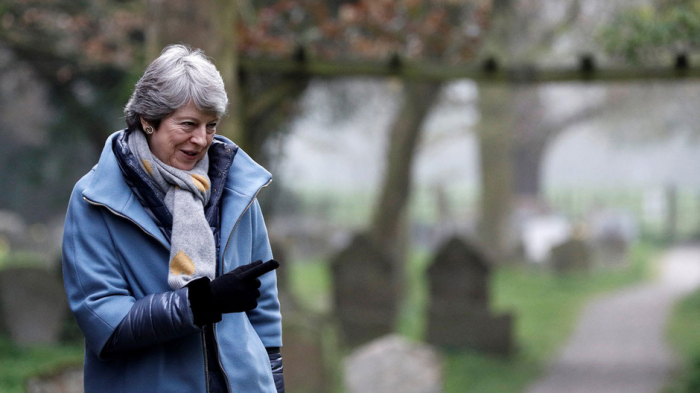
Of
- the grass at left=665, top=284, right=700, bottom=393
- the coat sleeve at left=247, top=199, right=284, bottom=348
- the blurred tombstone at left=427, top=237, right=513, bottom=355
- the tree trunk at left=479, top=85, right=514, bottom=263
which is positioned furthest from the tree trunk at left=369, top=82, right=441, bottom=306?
the coat sleeve at left=247, top=199, right=284, bottom=348

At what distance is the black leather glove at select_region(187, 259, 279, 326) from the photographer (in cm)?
207

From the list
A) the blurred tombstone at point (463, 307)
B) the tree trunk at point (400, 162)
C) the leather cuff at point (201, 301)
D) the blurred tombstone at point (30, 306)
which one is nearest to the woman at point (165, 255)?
the leather cuff at point (201, 301)

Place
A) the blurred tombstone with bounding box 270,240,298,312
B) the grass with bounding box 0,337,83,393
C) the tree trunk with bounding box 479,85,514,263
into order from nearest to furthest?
1. the grass with bounding box 0,337,83,393
2. the blurred tombstone with bounding box 270,240,298,312
3. the tree trunk with bounding box 479,85,514,263

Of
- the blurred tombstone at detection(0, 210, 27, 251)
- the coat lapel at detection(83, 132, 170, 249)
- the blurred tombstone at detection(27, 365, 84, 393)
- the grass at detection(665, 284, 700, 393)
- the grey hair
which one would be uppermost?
the blurred tombstone at detection(0, 210, 27, 251)

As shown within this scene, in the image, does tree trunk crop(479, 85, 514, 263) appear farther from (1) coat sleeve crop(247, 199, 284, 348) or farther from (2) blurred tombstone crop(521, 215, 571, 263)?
(1) coat sleeve crop(247, 199, 284, 348)

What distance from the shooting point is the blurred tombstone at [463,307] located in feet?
33.7

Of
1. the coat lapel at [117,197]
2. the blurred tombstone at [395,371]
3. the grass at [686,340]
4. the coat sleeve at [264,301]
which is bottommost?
the grass at [686,340]

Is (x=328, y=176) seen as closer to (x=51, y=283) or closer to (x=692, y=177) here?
(x=692, y=177)

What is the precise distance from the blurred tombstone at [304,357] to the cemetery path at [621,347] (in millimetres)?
2875

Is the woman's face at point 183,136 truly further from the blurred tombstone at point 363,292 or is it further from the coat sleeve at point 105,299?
the blurred tombstone at point 363,292

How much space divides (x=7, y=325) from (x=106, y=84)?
325cm

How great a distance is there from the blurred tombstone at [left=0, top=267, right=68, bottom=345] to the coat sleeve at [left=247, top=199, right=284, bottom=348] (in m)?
7.61

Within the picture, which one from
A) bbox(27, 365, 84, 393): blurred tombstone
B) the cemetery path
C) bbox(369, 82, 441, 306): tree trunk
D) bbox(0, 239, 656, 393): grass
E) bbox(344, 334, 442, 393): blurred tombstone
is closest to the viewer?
bbox(27, 365, 84, 393): blurred tombstone

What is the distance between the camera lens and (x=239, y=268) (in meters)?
2.15
